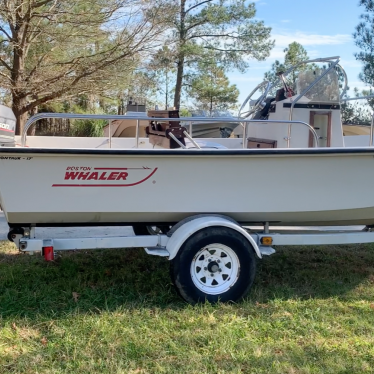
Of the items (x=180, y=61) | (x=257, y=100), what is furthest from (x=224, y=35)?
(x=257, y=100)

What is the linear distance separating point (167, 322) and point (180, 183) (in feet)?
3.79

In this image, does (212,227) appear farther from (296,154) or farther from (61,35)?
(61,35)

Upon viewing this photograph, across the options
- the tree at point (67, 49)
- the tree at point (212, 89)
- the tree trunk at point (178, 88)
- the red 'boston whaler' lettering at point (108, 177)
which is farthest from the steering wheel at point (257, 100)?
the tree trunk at point (178, 88)

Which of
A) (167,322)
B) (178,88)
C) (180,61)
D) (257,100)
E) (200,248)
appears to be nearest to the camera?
(167,322)

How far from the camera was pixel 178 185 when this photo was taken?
4012 mm

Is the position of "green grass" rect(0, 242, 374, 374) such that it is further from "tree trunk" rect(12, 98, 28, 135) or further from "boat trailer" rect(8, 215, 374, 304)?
"tree trunk" rect(12, 98, 28, 135)

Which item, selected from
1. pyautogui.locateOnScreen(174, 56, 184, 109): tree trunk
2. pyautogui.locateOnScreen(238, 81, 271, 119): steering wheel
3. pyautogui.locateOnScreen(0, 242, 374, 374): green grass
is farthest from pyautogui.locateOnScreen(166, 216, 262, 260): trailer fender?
pyautogui.locateOnScreen(174, 56, 184, 109): tree trunk

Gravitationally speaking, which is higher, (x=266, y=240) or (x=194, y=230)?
(x=194, y=230)

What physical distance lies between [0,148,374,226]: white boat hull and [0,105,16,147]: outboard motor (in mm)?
496

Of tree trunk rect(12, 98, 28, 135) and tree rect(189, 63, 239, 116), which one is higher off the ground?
tree rect(189, 63, 239, 116)

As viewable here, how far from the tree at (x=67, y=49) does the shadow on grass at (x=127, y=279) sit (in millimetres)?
6178

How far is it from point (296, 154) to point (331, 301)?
1.40 m

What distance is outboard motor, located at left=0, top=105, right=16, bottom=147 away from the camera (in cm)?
411

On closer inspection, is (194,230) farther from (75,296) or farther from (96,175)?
A: (75,296)
